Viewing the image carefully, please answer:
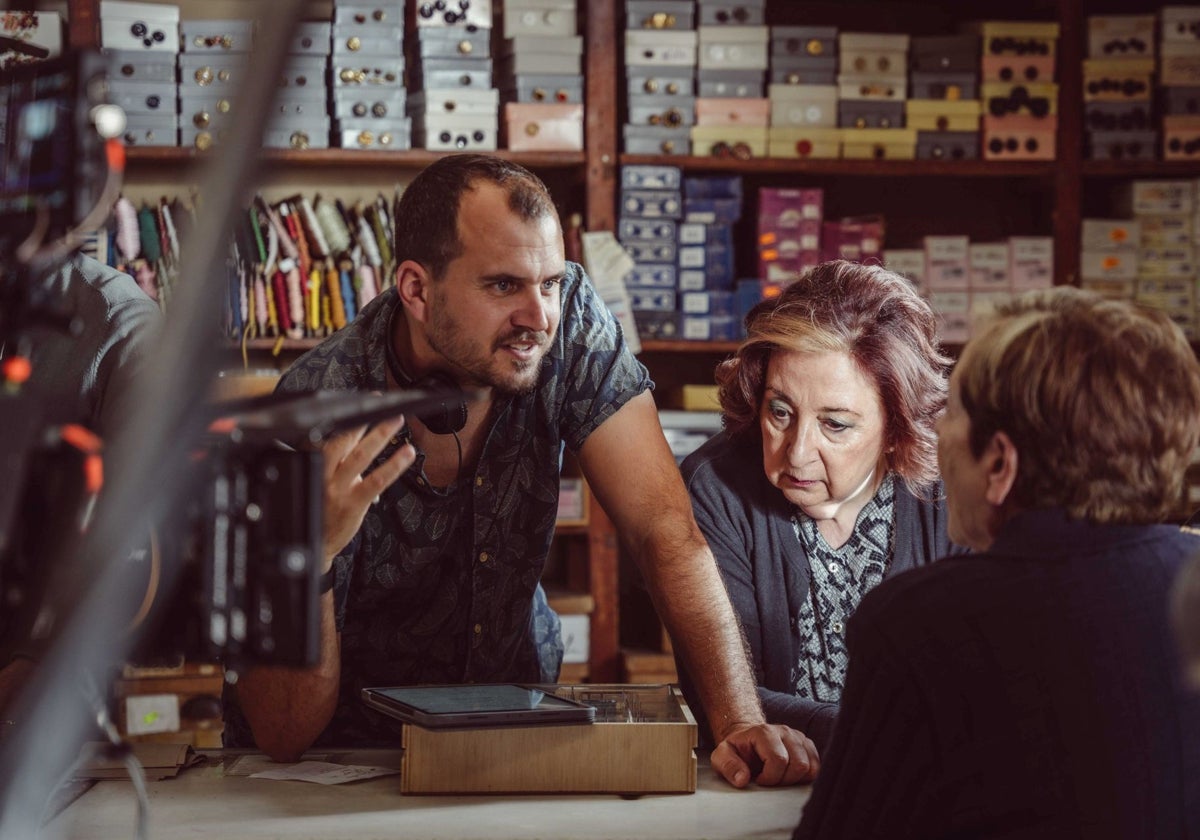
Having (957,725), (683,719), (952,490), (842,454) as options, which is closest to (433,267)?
(842,454)

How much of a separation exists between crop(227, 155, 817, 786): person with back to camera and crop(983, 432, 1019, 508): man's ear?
62cm

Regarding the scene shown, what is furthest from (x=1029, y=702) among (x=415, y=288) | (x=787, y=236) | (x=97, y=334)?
(x=787, y=236)

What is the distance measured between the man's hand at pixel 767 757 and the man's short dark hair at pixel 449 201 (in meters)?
0.78

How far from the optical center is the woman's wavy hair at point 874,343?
6.32ft

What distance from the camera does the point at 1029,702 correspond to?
1.08 m

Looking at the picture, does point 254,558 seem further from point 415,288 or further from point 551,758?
point 415,288

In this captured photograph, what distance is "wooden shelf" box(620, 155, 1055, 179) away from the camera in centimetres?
361

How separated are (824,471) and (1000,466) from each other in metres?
0.75

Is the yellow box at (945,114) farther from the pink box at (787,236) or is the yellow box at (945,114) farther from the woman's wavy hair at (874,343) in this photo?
the woman's wavy hair at (874,343)

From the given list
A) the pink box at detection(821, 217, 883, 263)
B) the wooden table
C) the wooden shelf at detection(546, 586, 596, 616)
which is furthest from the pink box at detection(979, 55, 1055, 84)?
the wooden table

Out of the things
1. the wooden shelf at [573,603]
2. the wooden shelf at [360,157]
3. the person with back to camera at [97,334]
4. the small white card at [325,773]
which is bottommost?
the wooden shelf at [573,603]

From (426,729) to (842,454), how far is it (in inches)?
31.3

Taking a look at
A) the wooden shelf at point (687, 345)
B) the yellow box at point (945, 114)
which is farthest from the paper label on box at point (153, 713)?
the yellow box at point (945, 114)

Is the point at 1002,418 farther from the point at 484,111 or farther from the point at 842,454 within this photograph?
the point at 484,111
